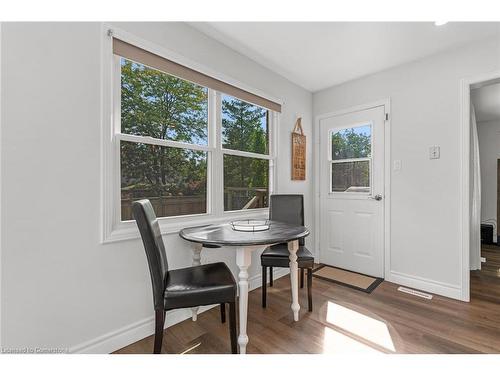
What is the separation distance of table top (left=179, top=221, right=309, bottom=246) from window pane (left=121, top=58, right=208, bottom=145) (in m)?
0.78

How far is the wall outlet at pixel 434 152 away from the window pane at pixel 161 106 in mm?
2220

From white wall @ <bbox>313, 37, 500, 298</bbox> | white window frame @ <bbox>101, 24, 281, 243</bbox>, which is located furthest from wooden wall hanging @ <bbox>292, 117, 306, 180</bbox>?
white window frame @ <bbox>101, 24, 281, 243</bbox>

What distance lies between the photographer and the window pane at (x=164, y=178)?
173cm

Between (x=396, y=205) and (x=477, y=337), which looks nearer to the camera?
(x=477, y=337)

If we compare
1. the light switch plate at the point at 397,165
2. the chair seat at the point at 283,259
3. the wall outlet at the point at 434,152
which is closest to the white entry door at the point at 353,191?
the light switch plate at the point at 397,165

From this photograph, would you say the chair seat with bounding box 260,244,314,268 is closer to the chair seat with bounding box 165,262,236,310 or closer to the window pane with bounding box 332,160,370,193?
the chair seat with bounding box 165,262,236,310

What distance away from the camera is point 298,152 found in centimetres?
309

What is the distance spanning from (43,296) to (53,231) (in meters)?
0.35

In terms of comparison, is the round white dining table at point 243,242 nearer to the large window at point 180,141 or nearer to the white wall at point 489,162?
the large window at point 180,141

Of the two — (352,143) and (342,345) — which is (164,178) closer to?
(342,345)

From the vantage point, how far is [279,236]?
1590 mm

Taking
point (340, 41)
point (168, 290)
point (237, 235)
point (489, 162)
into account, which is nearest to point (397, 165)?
point (340, 41)

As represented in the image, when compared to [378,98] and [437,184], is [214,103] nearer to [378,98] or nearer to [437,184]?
[378,98]
